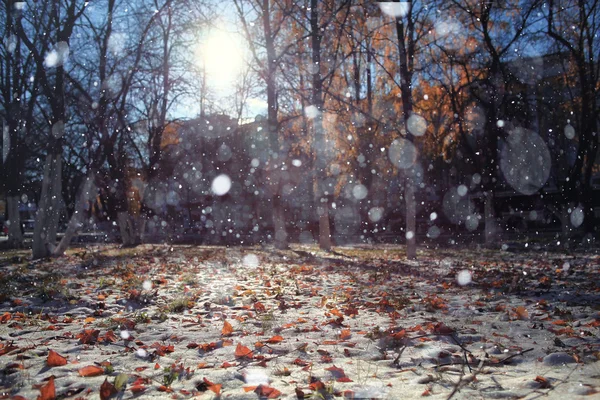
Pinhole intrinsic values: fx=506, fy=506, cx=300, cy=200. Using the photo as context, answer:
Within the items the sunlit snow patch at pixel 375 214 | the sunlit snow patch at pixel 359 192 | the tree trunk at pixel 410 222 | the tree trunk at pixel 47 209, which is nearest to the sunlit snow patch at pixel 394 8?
the tree trunk at pixel 410 222

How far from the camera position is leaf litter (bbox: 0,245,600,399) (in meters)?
2.98

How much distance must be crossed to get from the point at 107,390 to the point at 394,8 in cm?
1410

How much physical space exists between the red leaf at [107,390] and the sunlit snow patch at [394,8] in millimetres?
13370

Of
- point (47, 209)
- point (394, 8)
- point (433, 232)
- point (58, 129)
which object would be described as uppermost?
point (394, 8)

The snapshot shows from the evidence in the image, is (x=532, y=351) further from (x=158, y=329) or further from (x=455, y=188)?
(x=455, y=188)

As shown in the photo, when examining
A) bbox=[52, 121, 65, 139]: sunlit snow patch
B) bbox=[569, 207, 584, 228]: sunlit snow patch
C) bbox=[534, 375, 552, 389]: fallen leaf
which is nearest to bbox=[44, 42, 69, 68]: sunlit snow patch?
bbox=[52, 121, 65, 139]: sunlit snow patch

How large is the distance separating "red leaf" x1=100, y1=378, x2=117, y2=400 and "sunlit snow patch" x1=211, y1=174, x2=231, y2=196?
3407 cm

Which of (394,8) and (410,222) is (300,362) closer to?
(410,222)

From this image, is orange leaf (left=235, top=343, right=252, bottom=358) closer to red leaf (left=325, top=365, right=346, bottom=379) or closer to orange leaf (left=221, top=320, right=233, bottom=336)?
red leaf (left=325, top=365, right=346, bottom=379)

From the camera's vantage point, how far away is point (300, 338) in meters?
4.34

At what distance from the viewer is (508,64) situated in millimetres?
17797

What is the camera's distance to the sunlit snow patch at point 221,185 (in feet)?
121

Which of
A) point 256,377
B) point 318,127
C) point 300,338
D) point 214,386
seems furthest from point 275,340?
point 318,127

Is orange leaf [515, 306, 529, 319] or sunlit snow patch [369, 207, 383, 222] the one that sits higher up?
sunlit snow patch [369, 207, 383, 222]
